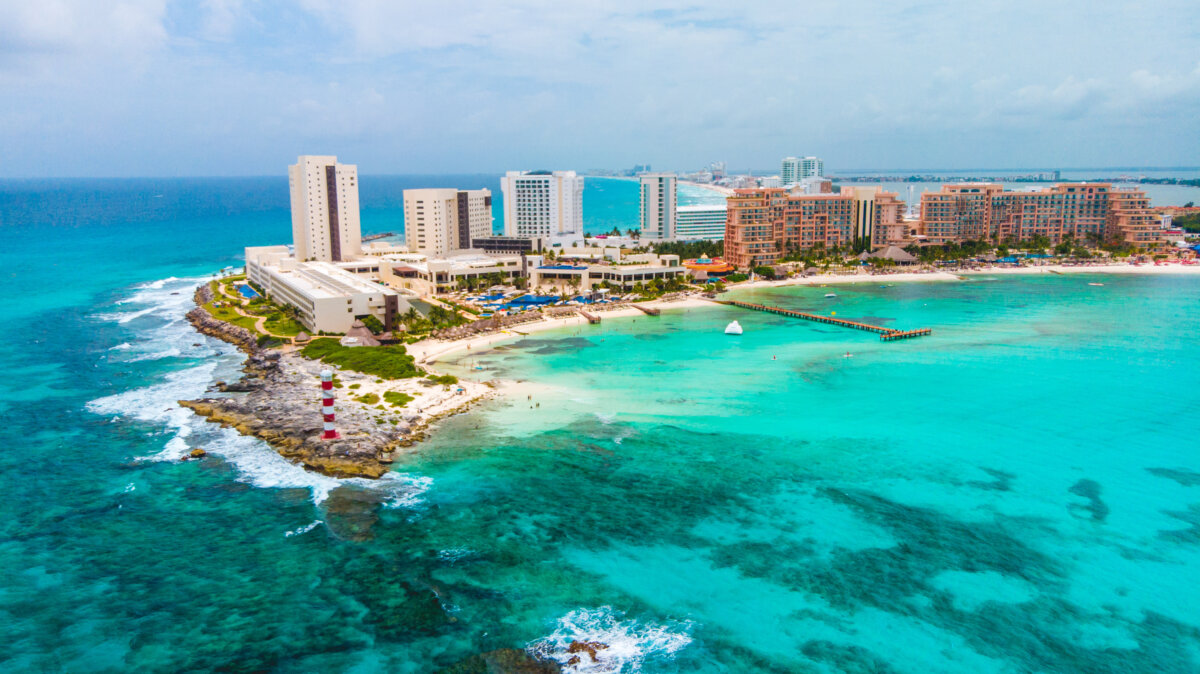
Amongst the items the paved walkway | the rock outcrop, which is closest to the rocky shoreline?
the rock outcrop

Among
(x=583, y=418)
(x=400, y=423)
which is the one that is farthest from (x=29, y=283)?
(x=583, y=418)

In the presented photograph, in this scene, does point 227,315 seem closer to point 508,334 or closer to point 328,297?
point 328,297

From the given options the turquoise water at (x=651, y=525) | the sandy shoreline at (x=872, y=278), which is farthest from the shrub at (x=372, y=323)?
the turquoise water at (x=651, y=525)

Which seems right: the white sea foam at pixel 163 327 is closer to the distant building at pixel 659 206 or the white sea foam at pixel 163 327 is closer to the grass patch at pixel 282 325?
the grass patch at pixel 282 325

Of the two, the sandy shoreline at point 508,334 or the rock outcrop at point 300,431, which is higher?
the sandy shoreline at point 508,334

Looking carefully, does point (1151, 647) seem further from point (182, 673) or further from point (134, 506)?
→ point (134, 506)

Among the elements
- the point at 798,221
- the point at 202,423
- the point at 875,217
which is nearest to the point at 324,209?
the point at 202,423
